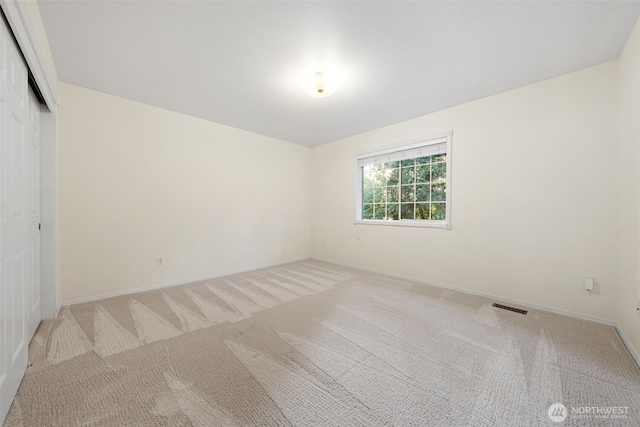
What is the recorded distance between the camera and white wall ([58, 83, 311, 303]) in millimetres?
2668

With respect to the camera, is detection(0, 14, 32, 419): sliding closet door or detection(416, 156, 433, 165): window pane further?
detection(416, 156, 433, 165): window pane

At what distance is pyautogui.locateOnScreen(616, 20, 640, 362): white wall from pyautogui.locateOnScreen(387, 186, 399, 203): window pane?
92.0 inches

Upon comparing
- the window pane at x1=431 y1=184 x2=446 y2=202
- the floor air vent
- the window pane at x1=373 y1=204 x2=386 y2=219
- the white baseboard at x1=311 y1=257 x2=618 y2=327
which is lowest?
the floor air vent

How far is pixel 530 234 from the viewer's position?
2.61 meters

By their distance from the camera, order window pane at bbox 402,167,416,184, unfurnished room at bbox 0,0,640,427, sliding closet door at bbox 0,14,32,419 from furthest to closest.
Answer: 1. window pane at bbox 402,167,416,184
2. unfurnished room at bbox 0,0,640,427
3. sliding closet door at bbox 0,14,32,419

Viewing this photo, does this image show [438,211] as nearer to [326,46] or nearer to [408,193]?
[408,193]

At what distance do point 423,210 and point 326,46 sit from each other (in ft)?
8.63

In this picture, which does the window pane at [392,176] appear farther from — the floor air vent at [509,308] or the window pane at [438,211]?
the floor air vent at [509,308]

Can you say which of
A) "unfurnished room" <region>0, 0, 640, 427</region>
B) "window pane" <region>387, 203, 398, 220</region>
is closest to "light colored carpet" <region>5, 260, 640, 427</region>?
"unfurnished room" <region>0, 0, 640, 427</region>

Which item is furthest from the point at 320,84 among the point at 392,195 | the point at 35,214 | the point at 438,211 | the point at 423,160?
the point at 35,214

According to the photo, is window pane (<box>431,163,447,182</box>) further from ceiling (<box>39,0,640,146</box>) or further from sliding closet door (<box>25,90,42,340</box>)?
sliding closet door (<box>25,90,42,340</box>)

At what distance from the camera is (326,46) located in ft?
6.59

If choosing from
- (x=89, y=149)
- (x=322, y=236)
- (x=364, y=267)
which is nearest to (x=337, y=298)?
(x=364, y=267)

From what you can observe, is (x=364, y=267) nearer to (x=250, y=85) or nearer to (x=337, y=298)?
(x=337, y=298)
